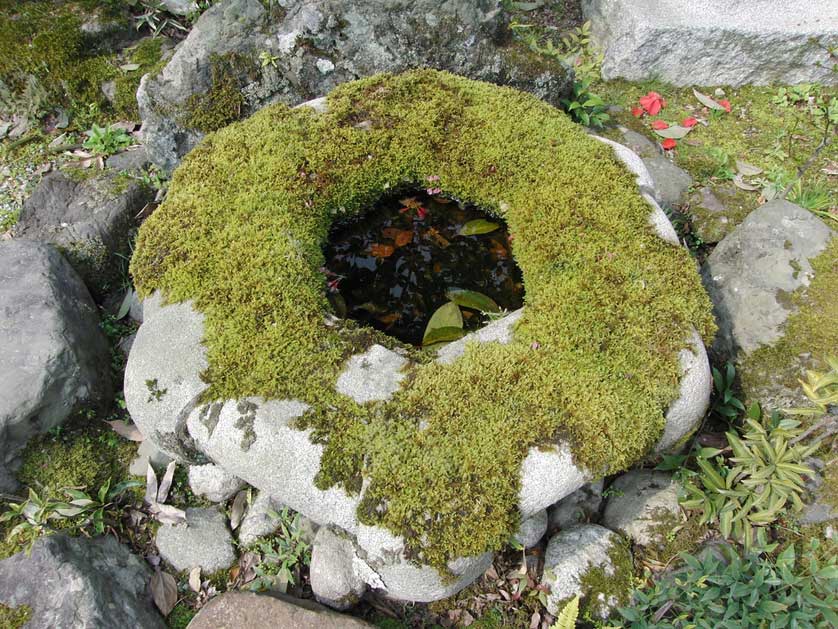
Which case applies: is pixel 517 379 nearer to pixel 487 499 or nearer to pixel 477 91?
pixel 487 499

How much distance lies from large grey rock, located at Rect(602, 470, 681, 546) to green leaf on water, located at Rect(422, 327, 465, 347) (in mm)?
1374

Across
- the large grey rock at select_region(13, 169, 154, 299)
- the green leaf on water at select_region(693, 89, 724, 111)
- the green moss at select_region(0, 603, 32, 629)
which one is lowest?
the green leaf on water at select_region(693, 89, 724, 111)

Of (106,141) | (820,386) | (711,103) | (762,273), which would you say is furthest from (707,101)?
(106,141)

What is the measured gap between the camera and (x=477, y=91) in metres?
3.96

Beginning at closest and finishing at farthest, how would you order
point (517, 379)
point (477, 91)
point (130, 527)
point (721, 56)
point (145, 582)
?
point (517, 379) → point (145, 582) → point (130, 527) → point (477, 91) → point (721, 56)

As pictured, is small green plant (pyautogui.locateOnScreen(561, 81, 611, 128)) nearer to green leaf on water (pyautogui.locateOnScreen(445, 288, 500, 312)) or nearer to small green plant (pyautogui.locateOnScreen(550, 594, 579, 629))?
green leaf on water (pyautogui.locateOnScreen(445, 288, 500, 312))

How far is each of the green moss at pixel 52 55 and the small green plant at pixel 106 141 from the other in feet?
1.42

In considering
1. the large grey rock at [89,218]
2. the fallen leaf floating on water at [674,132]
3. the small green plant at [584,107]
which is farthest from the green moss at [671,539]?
the large grey rock at [89,218]

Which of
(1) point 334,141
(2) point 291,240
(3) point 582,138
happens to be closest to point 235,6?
(1) point 334,141

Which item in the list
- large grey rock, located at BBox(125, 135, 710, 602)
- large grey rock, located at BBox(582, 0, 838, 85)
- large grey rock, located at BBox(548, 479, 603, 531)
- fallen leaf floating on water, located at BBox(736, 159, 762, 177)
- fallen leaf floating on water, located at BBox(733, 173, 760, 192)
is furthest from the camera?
large grey rock, located at BBox(582, 0, 838, 85)

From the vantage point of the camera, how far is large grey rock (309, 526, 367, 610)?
304 cm

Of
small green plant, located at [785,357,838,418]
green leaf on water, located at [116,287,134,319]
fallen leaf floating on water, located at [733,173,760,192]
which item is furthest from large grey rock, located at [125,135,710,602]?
fallen leaf floating on water, located at [733,173,760,192]

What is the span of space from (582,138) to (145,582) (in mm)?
3739

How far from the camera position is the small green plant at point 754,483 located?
306 centimetres
